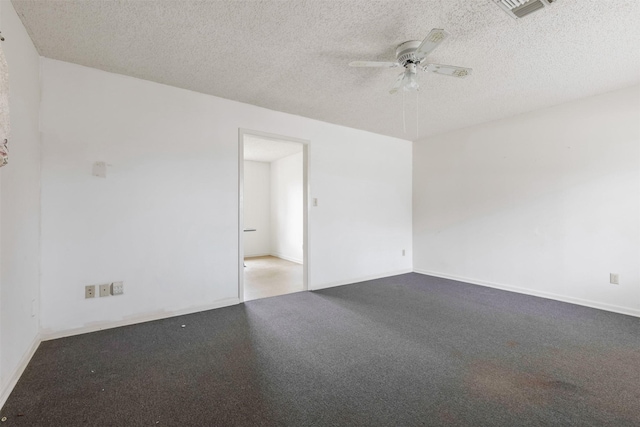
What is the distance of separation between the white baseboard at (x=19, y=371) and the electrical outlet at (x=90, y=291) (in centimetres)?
42

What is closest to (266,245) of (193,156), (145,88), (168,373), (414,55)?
(193,156)

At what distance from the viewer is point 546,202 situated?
3.60 metres

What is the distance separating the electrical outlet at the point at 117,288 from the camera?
8.66ft

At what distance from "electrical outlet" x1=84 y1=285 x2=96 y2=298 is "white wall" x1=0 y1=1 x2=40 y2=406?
0.32 meters

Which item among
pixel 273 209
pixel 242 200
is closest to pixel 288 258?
pixel 273 209

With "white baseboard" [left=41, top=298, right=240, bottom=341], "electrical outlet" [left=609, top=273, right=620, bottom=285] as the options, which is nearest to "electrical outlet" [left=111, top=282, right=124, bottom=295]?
"white baseboard" [left=41, top=298, right=240, bottom=341]

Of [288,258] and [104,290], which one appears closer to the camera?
[104,290]

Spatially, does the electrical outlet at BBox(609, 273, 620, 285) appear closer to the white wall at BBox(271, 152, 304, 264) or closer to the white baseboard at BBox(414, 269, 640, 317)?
the white baseboard at BBox(414, 269, 640, 317)

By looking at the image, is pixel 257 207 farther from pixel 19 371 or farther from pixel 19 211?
pixel 19 371

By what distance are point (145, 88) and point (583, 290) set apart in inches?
210

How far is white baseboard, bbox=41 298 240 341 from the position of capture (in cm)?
242

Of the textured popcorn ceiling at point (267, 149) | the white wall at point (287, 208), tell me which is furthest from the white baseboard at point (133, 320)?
the white wall at point (287, 208)

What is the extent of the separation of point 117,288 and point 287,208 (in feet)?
13.7

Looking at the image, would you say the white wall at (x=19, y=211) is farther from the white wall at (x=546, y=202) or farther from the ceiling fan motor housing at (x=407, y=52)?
the white wall at (x=546, y=202)
